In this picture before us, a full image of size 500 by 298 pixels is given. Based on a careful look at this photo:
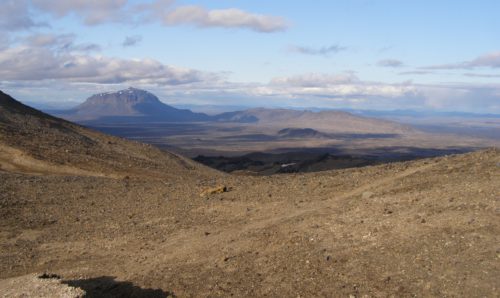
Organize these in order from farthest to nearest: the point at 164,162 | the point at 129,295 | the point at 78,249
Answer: the point at 164,162, the point at 78,249, the point at 129,295

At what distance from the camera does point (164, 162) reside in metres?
34.0

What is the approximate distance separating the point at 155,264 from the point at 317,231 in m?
3.40

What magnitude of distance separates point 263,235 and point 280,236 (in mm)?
427

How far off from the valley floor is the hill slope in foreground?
32mm

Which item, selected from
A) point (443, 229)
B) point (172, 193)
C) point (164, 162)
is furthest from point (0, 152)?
point (443, 229)

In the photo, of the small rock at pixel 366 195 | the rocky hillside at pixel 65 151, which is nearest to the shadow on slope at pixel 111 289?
the small rock at pixel 366 195

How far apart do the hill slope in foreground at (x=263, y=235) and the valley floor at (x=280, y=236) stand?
32 mm

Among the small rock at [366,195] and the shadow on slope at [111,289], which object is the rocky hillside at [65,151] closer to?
the small rock at [366,195]

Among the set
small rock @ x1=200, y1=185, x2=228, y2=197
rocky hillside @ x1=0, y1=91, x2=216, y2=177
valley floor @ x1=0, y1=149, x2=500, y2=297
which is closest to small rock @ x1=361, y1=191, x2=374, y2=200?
valley floor @ x1=0, y1=149, x2=500, y2=297

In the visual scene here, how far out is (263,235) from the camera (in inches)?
476

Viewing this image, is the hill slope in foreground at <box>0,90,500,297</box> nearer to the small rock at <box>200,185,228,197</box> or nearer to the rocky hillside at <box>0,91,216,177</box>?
the small rock at <box>200,185,228,197</box>

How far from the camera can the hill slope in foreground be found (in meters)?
9.57

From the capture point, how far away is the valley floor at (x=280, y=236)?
957 cm

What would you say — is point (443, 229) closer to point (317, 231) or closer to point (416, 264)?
point (416, 264)
